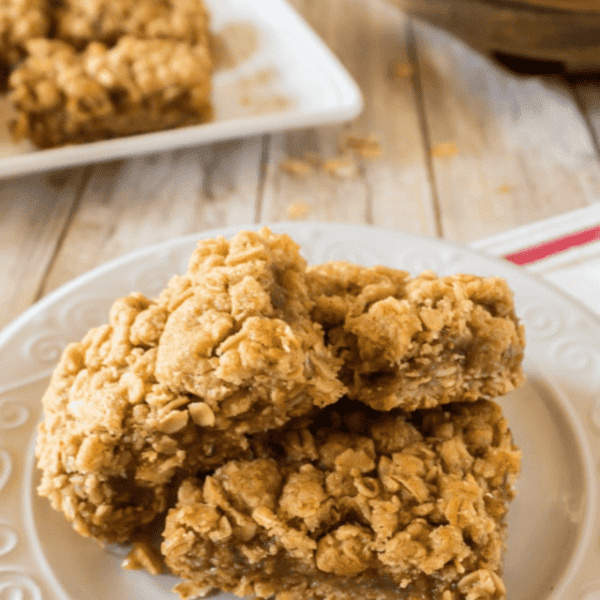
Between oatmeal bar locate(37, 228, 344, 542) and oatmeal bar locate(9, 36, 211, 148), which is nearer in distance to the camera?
oatmeal bar locate(37, 228, 344, 542)

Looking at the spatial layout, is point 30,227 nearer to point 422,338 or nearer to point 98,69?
point 98,69

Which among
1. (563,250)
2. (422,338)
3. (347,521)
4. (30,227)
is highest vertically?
(422,338)

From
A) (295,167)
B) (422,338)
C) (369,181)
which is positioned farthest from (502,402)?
(295,167)

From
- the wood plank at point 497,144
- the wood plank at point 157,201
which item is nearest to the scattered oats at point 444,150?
the wood plank at point 497,144

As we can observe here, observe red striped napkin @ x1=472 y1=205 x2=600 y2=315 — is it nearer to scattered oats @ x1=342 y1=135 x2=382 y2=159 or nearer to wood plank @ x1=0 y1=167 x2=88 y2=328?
scattered oats @ x1=342 y1=135 x2=382 y2=159

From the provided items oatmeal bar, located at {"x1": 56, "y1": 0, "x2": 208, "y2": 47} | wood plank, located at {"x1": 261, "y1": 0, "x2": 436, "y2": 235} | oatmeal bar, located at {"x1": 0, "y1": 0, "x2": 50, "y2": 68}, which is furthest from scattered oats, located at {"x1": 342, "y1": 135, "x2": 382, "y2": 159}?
oatmeal bar, located at {"x1": 0, "y1": 0, "x2": 50, "y2": 68}

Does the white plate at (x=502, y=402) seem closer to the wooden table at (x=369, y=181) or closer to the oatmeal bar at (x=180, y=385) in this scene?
the oatmeal bar at (x=180, y=385)
